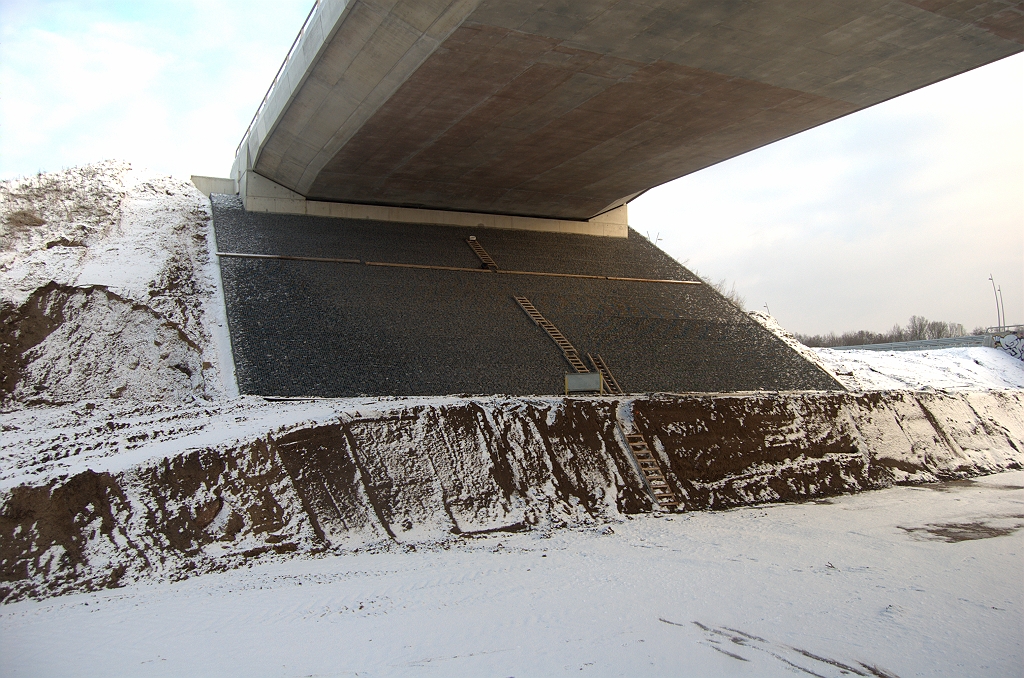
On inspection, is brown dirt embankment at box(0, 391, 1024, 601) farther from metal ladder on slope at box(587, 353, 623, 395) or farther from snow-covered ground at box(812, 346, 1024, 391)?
snow-covered ground at box(812, 346, 1024, 391)

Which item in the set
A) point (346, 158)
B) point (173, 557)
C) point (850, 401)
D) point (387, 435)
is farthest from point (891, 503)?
point (346, 158)

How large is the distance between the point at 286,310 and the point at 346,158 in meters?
4.80

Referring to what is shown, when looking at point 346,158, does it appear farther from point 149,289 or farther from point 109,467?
point 109,467

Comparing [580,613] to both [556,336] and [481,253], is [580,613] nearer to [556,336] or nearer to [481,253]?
[556,336]

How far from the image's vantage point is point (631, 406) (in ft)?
41.7

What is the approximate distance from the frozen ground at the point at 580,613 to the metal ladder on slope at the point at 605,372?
17.8 feet

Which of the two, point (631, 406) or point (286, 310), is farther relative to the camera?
point (286, 310)

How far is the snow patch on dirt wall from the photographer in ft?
39.1

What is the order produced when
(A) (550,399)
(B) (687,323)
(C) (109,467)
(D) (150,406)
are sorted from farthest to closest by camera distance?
(B) (687,323) → (A) (550,399) → (D) (150,406) → (C) (109,467)

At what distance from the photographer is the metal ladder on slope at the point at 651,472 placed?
11180mm

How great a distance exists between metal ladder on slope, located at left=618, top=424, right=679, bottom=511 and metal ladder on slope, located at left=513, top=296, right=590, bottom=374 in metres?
3.37

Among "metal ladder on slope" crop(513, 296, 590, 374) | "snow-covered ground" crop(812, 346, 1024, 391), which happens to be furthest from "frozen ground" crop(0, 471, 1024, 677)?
"snow-covered ground" crop(812, 346, 1024, 391)

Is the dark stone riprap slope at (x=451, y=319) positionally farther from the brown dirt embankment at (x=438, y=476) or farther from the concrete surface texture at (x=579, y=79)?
the concrete surface texture at (x=579, y=79)

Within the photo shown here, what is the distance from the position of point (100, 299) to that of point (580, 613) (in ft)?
39.1
